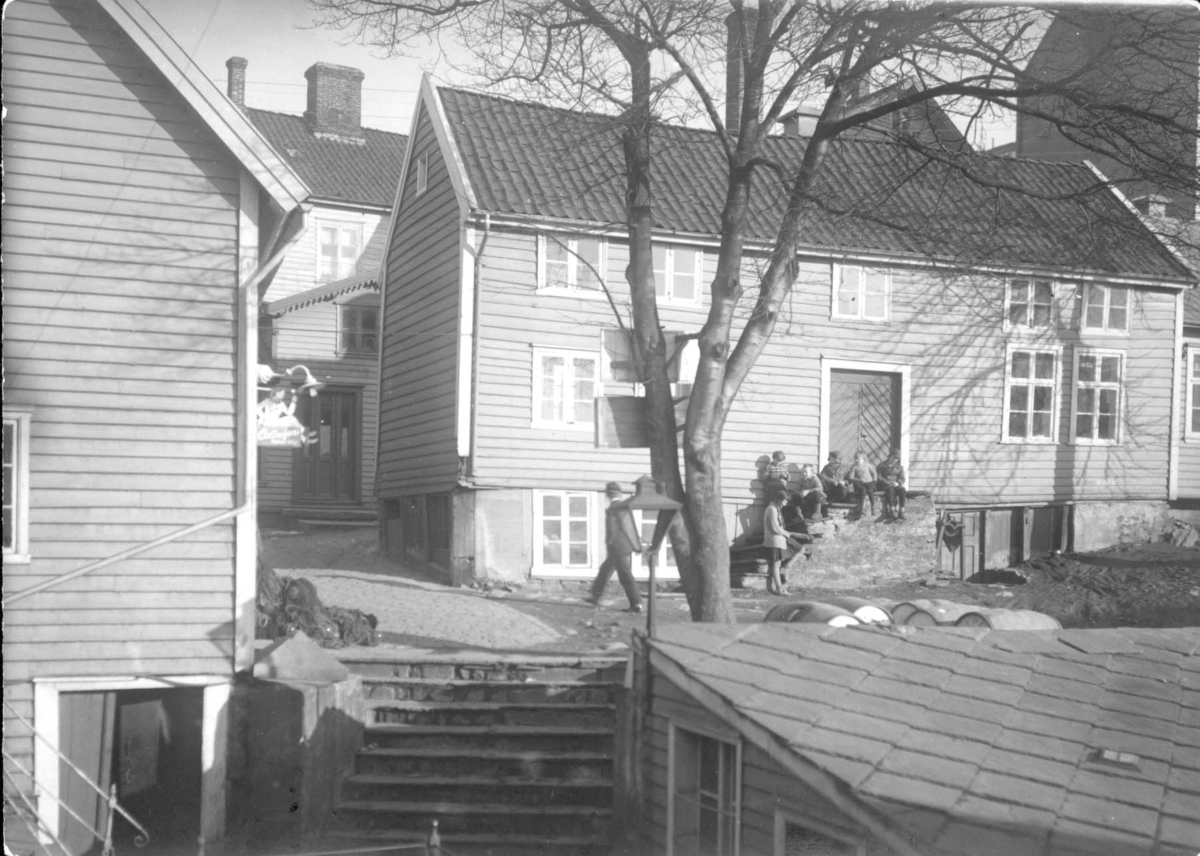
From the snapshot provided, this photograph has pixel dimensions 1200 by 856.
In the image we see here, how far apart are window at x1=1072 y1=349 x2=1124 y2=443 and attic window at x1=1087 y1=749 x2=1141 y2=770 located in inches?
578

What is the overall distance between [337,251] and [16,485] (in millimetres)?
20242

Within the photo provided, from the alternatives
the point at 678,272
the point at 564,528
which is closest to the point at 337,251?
the point at 678,272

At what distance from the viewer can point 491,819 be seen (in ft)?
29.2

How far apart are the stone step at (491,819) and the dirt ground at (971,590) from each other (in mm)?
3943

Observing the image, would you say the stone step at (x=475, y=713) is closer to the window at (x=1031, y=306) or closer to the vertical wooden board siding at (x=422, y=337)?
the vertical wooden board siding at (x=422, y=337)

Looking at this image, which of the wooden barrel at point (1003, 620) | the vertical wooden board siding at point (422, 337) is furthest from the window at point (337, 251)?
the wooden barrel at point (1003, 620)

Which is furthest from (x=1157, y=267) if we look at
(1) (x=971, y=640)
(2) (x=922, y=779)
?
(2) (x=922, y=779)

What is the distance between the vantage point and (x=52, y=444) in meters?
8.61

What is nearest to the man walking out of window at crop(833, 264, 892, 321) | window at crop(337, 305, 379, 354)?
window at crop(833, 264, 892, 321)

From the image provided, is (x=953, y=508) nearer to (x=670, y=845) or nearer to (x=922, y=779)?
(x=670, y=845)

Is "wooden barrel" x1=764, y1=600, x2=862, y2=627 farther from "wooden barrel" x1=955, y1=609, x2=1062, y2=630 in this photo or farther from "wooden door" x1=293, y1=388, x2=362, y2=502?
"wooden door" x1=293, y1=388, x2=362, y2=502

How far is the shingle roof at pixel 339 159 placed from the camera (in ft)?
88.9

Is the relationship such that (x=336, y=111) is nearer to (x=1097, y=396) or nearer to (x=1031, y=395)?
(x=1031, y=395)

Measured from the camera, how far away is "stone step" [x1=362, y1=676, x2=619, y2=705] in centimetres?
1027
